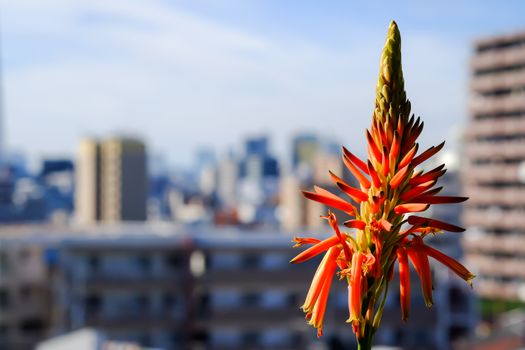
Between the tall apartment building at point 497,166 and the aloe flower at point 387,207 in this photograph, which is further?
the tall apartment building at point 497,166

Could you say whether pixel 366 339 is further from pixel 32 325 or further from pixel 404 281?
pixel 32 325

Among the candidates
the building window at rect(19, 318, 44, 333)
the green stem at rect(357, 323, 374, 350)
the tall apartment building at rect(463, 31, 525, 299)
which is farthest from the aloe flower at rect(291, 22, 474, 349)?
the tall apartment building at rect(463, 31, 525, 299)

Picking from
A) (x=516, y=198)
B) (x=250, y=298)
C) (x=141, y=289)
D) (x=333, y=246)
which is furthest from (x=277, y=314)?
(x=333, y=246)

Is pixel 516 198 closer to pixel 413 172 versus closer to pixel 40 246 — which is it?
pixel 40 246

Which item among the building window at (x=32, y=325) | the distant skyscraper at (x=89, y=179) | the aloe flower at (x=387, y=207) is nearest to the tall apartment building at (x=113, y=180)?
the distant skyscraper at (x=89, y=179)

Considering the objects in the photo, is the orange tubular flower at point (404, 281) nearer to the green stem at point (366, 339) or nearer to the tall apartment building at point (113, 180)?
the green stem at point (366, 339)

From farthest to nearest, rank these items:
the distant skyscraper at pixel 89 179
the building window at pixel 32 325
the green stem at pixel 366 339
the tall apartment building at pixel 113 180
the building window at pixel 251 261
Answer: the distant skyscraper at pixel 89 179 → the tall apartment building at pixel 113 180 → the building window at pixel 32 325 → the building window at pixel 251 261 → the green stem at pixel 366 339

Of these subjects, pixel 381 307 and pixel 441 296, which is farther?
pixel 441 296
